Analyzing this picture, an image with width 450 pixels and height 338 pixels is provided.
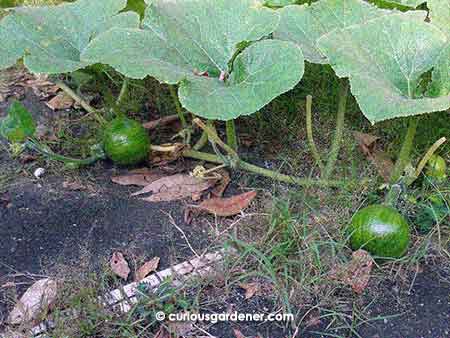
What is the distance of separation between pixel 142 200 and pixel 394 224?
0.90 m

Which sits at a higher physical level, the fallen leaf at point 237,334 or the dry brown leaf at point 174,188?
the dry brown leaf at point 174,188

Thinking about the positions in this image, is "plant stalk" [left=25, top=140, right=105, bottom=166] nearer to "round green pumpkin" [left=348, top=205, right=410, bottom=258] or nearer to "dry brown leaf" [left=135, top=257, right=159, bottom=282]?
"dry brown leaf" [left=135, top=257, right=159, bottom=282]

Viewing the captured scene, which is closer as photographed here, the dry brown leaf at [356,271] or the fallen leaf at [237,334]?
the fallen leaf at [237,334]

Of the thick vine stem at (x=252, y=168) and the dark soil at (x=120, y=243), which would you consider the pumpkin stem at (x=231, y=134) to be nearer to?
the thick vine stem at (x=252, y=168)

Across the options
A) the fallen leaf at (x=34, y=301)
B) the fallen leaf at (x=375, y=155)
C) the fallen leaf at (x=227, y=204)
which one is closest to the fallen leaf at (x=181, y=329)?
the fallen leaf at (x=34, y=301)

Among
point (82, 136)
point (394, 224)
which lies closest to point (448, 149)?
point (394, 224)

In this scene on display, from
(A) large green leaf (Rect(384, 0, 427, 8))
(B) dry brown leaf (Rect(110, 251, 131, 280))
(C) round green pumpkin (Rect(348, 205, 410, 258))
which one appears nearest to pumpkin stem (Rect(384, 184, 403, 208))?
(C) round green pumpkin (Rect(348, 205, 410, 258))

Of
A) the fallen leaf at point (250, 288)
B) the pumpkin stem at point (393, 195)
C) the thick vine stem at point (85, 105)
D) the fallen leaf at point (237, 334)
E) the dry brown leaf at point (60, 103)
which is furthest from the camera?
the dry brown leaf at point (60, 103)

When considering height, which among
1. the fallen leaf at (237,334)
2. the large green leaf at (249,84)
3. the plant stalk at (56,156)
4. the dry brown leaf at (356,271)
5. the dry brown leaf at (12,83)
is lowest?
the fallen leaf at (237,334)

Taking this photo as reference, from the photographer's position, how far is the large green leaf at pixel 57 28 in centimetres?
212

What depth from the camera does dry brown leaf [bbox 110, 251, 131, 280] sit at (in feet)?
6.07

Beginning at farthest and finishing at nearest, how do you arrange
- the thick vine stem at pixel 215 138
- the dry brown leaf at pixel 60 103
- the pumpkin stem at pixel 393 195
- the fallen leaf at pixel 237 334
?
the dry brown leaf at pixel 60 103 → the thick vine stem at pixel 215 138 → the pumpkin stem at pixel 393 195 → the fallen leaf at pixel 237 334

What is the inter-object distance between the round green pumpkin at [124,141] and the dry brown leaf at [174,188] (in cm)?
14

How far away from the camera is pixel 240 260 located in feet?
6.09
